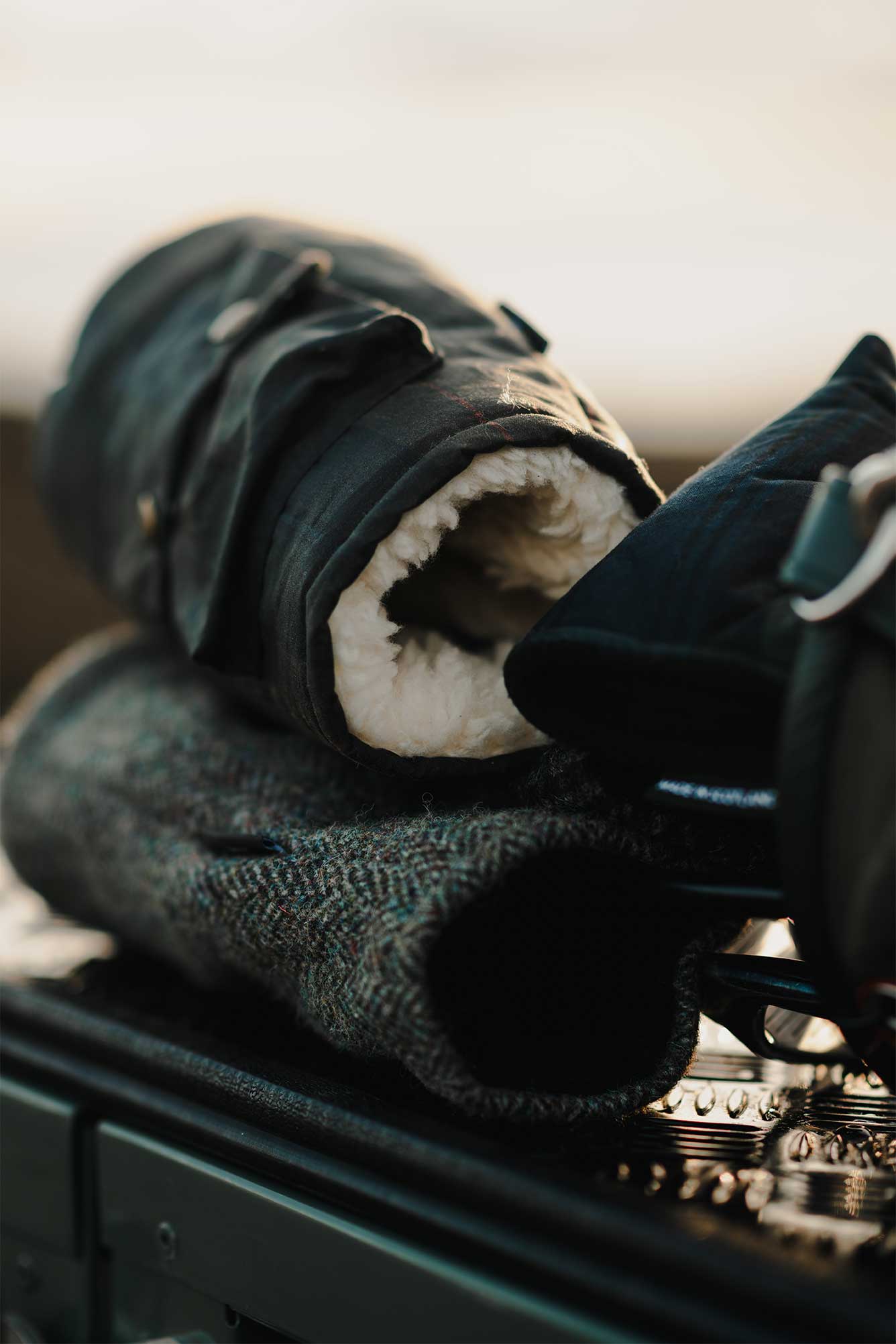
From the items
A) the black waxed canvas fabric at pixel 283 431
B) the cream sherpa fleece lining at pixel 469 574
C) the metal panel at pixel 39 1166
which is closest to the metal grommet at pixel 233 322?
the black waxed canvas fabric at pixel 283 431

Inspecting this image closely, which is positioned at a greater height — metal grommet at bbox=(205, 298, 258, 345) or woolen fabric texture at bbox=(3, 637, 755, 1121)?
metal grommet at bbox=(205, 298, 258, 345)

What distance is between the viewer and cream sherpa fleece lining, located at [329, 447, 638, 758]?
381mm

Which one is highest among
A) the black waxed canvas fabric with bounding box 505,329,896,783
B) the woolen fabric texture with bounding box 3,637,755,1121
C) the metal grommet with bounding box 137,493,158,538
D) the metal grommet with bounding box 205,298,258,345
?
the metal grommet with bounding box 205,298,258,345

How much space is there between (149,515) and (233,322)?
0.30 feet

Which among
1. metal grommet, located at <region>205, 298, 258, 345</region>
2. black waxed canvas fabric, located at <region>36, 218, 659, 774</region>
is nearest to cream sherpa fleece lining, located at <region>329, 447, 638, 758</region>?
black waxed canvas fabric, located at <region>36, 218, 659, 774</region>

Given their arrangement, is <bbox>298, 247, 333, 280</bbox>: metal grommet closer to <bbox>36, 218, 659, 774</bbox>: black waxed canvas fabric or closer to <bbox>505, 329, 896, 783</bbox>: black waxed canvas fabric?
<bbox>36, 218, 659, 774</bbox>: black waxed canvas fabric

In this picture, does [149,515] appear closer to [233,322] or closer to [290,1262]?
[233,322]

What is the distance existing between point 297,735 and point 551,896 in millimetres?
177

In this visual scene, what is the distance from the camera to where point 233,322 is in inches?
20.1

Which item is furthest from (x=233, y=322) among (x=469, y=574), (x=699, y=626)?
(x=699, y=626)

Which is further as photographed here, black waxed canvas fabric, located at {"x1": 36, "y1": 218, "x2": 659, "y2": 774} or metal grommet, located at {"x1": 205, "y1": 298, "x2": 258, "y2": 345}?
metal grommet, located at {"x1": 205, "y1": 298, "x2": 258, "y2": 345}

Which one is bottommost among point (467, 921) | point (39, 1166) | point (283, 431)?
point (39, 1166)

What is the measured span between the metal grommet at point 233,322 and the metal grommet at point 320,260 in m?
0.03

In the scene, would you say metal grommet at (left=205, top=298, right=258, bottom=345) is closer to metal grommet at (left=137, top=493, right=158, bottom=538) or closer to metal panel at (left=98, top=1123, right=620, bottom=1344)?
metal grommet at (left=137, top=493, right=158, bottom=538)
